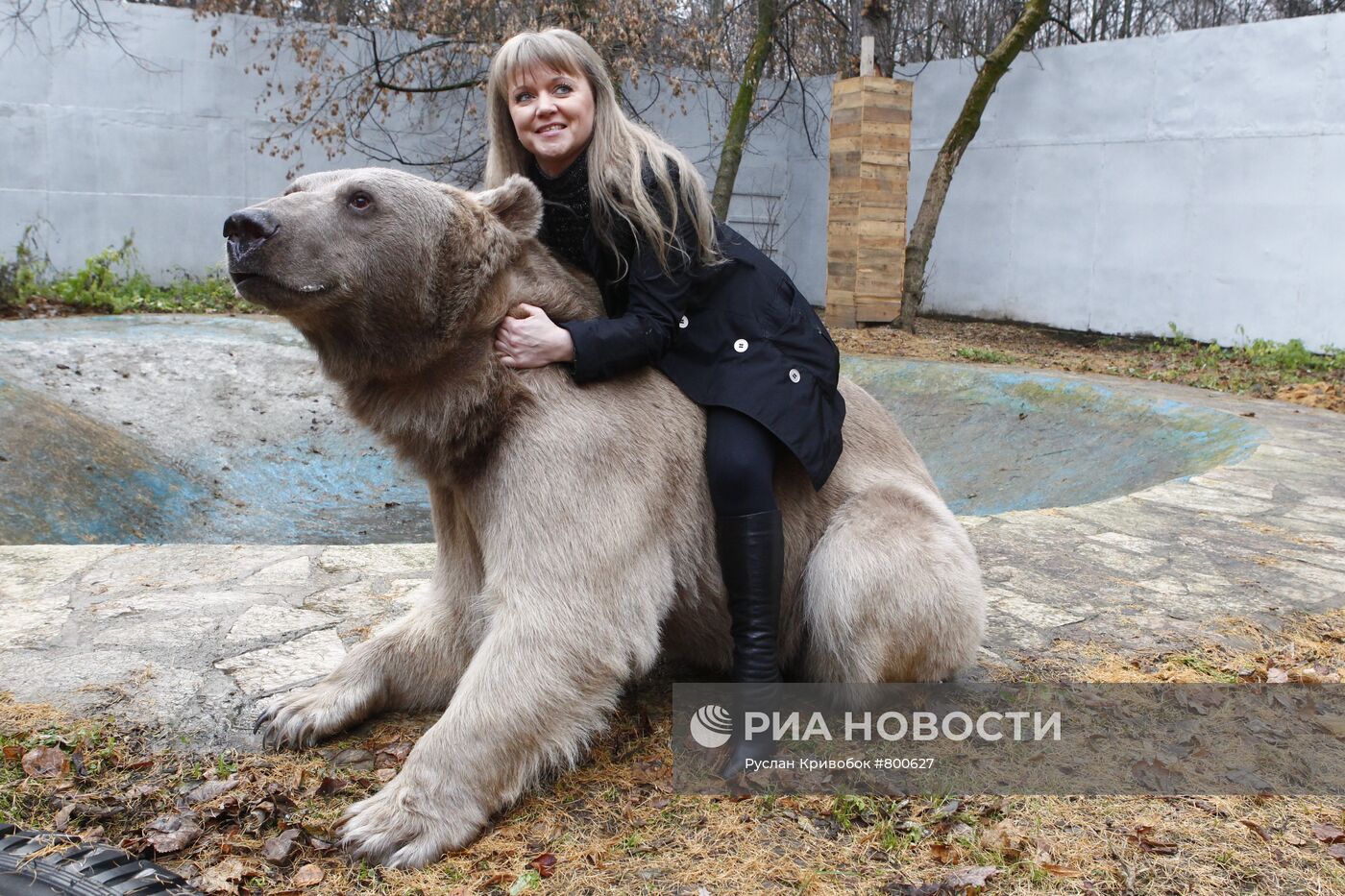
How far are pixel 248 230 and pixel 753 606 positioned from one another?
5.02ft

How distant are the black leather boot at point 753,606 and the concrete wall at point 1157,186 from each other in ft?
32.4

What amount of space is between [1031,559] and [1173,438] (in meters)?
3.56

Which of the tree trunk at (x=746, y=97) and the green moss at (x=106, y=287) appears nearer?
the green moss at (x=106, y=287)

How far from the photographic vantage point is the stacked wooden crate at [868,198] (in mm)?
11523

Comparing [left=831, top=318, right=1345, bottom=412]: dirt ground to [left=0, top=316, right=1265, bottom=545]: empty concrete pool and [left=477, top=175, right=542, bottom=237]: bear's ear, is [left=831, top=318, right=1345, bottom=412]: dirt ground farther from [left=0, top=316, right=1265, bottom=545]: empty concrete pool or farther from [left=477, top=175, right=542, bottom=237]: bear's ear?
[left=477, top=175, right=542, bottom=237]: bear's ear

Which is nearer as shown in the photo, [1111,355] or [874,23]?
[1111,355]

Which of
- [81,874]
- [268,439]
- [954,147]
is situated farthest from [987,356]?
[81,874]

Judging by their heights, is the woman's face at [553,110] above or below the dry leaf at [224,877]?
above

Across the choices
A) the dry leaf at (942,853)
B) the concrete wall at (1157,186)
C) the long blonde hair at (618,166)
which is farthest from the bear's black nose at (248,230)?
the concrete wall at (1157,186)

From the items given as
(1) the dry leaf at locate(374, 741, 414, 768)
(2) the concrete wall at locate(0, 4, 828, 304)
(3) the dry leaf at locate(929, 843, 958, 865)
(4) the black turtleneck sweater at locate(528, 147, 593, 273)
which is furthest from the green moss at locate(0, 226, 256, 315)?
(3) the dry leaf at locate(929, 843, 958, 865)

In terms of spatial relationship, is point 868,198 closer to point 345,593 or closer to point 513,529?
point 345,593

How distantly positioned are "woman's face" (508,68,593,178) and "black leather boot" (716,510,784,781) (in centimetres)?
111

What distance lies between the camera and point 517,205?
2.72 metres

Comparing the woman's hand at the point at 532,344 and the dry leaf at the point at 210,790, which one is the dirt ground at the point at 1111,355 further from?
the dry leaf at the point at 210,790
